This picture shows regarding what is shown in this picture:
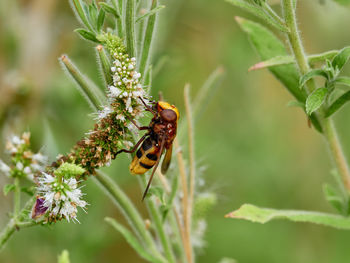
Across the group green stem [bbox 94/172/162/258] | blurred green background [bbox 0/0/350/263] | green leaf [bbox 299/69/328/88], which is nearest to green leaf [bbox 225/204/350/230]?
green stem [bbox 94/172/162/258]

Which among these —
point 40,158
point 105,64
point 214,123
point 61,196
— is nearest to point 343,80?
point 105,64

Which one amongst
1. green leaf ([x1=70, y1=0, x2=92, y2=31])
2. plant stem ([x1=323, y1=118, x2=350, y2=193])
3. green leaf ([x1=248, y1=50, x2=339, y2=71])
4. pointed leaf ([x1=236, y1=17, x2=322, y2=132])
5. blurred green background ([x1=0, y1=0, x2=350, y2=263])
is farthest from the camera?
blurred green background ([x1=0, y1=0, x2=350, y2=263])

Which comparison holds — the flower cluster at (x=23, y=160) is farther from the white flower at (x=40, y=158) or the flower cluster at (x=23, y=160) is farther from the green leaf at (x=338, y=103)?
the green leaf at (x=338, y=103)

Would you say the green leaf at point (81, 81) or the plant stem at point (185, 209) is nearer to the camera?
the green leaf at point (81, 81)

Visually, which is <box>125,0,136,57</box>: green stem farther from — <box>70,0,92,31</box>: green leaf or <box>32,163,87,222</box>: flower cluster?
<box>32,163,87,222</box>: flower cluster

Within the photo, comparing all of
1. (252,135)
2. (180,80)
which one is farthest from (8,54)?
(252,135)

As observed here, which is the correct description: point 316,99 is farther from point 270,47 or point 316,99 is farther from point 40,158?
point 40,158

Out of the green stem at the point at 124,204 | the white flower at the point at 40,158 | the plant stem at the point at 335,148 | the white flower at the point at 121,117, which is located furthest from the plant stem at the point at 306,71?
the white flower at the point at 40,158
